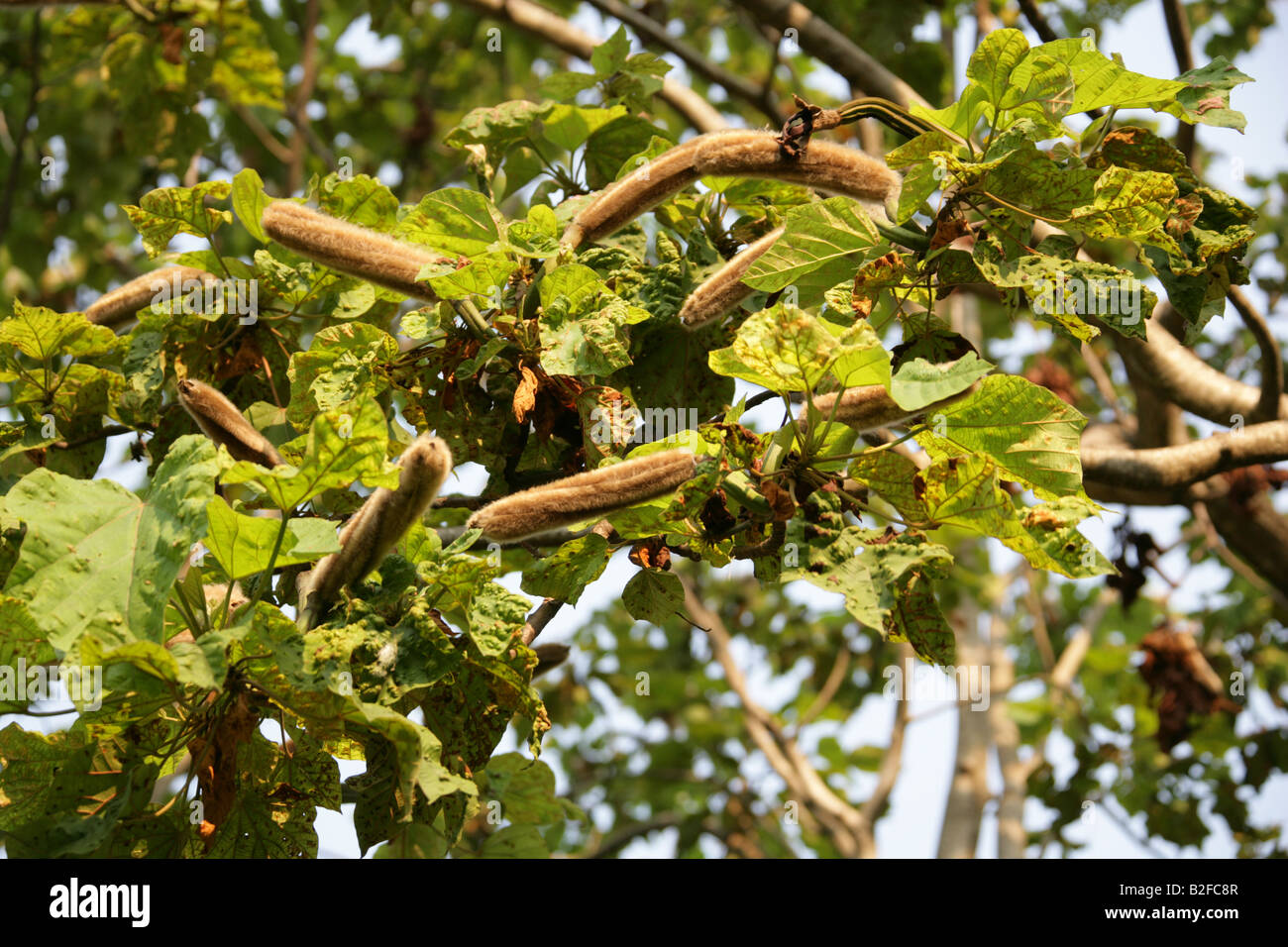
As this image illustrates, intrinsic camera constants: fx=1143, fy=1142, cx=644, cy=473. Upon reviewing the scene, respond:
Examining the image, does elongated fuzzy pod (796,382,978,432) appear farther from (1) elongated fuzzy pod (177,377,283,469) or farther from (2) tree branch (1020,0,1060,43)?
(2) tree branch (1020,0,1060,43)

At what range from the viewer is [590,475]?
2.06 meters

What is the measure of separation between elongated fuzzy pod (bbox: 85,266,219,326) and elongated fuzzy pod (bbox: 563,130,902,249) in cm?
97

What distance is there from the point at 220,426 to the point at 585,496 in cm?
77

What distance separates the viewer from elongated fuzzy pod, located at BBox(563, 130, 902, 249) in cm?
226

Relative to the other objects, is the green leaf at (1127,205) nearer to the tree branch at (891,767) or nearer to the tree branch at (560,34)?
the tree branch at (560,34)

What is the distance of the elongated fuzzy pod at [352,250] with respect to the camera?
2.29m

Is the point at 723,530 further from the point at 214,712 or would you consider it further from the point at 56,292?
the point at 56,292

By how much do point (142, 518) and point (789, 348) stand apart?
1.10 m

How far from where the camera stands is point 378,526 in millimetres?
1953

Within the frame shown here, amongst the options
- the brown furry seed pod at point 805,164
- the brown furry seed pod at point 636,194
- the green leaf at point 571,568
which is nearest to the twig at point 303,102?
the brown furry seed pod at point 636,194

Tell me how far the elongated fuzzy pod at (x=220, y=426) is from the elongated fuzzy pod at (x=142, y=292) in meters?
0.54

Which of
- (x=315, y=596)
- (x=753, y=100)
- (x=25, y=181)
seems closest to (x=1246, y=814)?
(x=753, y=100)

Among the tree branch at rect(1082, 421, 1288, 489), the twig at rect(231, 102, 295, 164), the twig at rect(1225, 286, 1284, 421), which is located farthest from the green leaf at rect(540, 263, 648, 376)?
Answer: the twig at rect(231, 102, 295, 164)

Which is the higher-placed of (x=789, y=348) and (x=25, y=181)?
(x=25, y=181)
